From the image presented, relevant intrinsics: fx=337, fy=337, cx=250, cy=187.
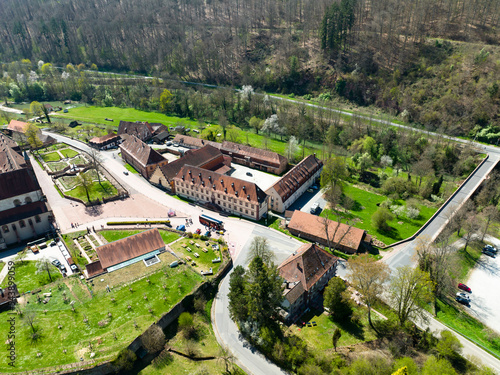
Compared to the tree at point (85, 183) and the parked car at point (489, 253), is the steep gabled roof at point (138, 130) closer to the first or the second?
the tree at point (85, 183)

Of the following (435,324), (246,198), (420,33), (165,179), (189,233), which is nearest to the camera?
(435,324)

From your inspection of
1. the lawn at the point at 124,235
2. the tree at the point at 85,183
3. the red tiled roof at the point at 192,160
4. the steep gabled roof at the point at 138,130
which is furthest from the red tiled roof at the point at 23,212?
the steep gabled roof at the point at 138,130

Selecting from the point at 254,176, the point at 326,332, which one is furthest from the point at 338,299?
the point at 254,176

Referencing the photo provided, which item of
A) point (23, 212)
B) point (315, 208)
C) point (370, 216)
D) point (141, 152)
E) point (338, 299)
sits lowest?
point (370, 216)

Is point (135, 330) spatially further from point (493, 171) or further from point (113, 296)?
point (493, 171)

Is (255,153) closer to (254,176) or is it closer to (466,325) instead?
(254,176)

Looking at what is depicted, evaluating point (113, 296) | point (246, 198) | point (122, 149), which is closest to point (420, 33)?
point (246, 198)

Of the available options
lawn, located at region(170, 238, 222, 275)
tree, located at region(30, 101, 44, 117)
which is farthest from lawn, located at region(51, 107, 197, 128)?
lawn, located at region(170, 238, 222, 275)
